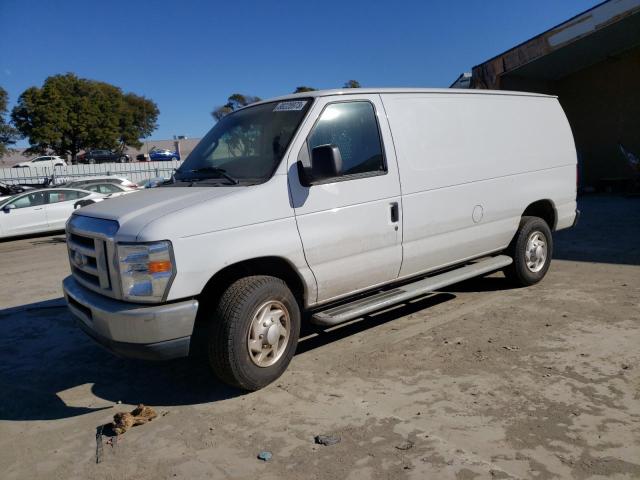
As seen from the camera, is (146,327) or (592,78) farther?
(592,78)

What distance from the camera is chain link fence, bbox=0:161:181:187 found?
3126 centimetres

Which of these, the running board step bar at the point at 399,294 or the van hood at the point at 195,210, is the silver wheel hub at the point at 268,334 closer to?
the running board step bar at the point at 399,294

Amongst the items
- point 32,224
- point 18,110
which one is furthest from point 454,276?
point 18,110

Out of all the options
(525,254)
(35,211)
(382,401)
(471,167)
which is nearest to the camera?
(382,401)

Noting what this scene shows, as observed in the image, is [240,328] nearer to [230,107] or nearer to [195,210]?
[195,210]

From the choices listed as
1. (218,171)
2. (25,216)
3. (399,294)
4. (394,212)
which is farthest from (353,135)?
(25,216)

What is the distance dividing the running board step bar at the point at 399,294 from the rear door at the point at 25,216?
42.6ft

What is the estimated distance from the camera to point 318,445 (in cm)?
323

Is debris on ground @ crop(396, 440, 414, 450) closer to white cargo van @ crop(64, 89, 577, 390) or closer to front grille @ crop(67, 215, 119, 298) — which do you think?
white cargo van @ crop(64, 89, 577, 390)

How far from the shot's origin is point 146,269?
11.3 feet

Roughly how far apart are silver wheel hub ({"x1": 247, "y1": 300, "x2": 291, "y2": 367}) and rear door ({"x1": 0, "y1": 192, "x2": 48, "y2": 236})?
513 inches

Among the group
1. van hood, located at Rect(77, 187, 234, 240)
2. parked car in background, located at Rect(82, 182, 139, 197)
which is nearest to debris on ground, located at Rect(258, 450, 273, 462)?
van hood, located at Rect(77, 187, 234, 240)

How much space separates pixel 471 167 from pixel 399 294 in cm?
158

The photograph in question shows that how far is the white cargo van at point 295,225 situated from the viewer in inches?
139
